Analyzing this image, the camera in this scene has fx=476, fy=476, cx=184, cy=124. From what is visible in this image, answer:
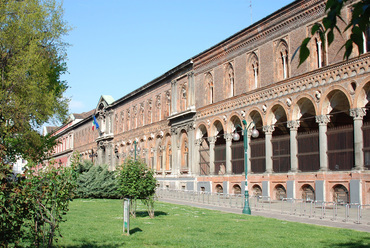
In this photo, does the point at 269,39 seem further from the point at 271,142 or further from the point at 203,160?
the point at 203,160

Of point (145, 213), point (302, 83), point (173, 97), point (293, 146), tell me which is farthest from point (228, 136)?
point (145, 213)

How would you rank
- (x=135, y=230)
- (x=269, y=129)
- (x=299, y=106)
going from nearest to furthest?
1. (x=135, y=230)
2. (x=299, y=106)
3. (x=269, y=129)

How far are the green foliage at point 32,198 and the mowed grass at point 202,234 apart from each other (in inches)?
130

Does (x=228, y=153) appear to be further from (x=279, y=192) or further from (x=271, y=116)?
(x=279, y=192)

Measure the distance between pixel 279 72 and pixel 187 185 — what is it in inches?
681

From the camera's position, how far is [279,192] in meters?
32.9

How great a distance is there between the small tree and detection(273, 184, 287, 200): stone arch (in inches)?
532

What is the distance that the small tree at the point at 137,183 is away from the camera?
69.6 ft

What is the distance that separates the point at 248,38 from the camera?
3700cm

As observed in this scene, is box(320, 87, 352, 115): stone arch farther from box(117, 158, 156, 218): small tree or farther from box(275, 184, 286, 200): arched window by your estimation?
box(117, 158, 156, 218): small tree

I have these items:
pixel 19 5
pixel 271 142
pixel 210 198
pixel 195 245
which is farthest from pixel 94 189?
pixel 195 245

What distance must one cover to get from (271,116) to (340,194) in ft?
28.0

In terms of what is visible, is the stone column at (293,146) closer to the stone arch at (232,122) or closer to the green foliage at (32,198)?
the stone arch at (232,122)

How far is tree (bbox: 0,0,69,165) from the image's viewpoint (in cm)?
2439
